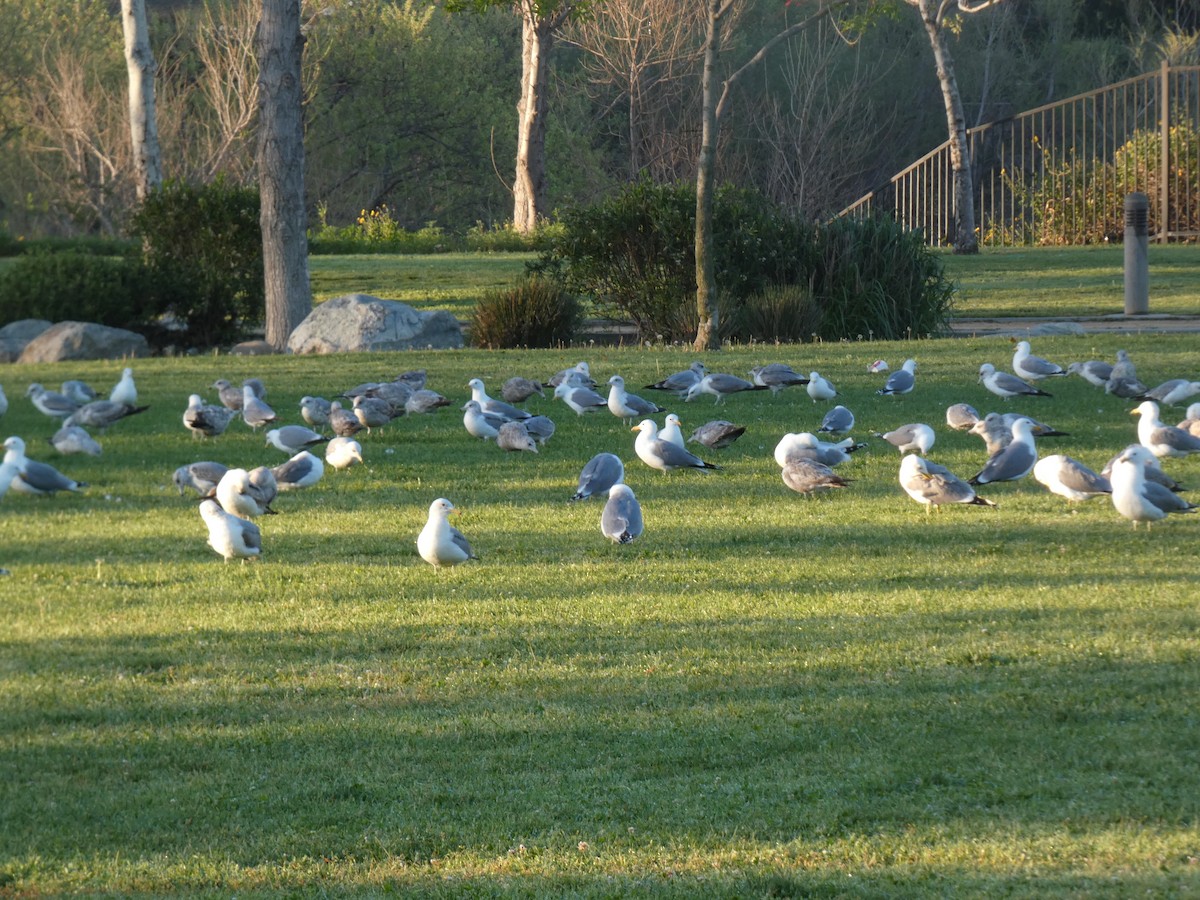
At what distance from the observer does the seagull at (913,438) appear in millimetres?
11023

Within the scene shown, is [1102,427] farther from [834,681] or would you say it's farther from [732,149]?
[732,149]

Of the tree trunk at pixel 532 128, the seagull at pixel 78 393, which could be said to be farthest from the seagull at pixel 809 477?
the tree trunk at pixel 532 128

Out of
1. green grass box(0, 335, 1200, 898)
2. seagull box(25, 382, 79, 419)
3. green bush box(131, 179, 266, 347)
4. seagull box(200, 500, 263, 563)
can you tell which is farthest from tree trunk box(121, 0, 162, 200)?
seagull box(200, 500, 263, 563)

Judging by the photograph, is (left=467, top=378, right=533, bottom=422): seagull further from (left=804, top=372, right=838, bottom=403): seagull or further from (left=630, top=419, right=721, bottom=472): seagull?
(left=804, top=372, right=838, bottom=403): seagull

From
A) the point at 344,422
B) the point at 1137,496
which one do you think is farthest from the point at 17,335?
the point at 1137,496

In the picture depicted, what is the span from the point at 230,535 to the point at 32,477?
2.92 metres

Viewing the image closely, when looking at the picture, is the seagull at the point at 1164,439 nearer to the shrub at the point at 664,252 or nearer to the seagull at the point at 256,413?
the seagull at the point at 256,413

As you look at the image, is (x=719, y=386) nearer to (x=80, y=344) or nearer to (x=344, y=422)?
(x=344, y=422)

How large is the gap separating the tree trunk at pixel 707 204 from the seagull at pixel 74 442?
8421 mm

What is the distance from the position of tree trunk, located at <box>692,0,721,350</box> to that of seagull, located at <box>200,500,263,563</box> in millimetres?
10406

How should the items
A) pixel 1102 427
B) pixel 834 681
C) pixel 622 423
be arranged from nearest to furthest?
1. pixel 834 681
2. pixel 1102 427
3. pixel 622 423

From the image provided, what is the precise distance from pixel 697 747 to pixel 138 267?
18.7 m

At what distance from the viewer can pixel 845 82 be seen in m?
41.7

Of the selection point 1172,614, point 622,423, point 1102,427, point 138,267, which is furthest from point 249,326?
point 1172,614
